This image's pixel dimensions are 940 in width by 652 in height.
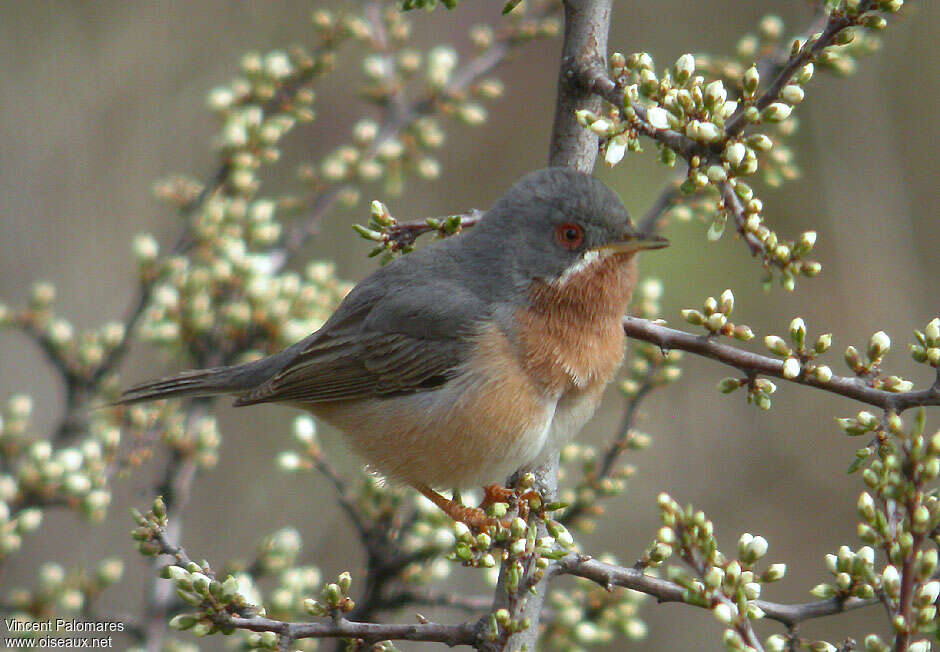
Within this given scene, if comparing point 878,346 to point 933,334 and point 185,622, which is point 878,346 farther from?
point 185,622

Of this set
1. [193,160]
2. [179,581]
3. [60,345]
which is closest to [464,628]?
[179,581]

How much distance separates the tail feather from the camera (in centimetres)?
398

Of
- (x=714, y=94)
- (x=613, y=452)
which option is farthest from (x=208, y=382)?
(x=714, y=94)

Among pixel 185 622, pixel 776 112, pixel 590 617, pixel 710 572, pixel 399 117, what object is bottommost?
pixel 590 617

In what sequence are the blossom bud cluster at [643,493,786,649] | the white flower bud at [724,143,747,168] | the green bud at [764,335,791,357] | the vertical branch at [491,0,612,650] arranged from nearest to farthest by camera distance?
the blossom bud cluster at [643,493,786,649], the white flower bud at [724,143,747,168], the green bud at [764,335,791,357], the vertical branch at [491,0,612,650]

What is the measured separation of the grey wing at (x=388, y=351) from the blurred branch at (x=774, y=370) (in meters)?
0.81

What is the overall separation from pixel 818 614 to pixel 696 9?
18.7ft

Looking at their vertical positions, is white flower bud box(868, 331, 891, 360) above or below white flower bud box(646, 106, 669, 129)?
below

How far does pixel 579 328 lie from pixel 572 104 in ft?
2.75

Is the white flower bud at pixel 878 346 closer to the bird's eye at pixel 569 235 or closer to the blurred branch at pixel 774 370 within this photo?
the blurred branch at pixel 774 370

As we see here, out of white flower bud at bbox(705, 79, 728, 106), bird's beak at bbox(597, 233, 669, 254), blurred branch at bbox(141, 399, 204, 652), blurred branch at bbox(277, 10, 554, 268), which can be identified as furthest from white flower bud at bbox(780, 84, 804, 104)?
blurred branch at bbox(141, 399, 204, 652)

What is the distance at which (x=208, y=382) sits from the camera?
161 inches

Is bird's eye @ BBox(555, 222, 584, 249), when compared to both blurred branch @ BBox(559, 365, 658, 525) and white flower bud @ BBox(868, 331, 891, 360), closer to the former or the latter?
blurred branch @ BBox(559, 365, 658, 525)

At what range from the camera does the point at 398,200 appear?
307 inches
